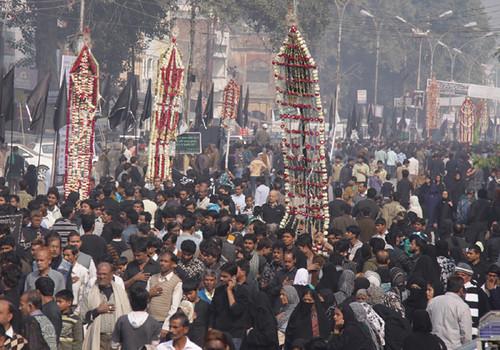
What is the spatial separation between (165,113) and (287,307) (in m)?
15.8

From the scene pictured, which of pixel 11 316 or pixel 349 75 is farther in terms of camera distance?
pixel 349 75

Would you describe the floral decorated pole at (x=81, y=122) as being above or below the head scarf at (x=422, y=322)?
above

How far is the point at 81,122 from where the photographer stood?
2400 cm

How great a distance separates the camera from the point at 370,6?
10662 centimetres

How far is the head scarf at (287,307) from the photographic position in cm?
1164

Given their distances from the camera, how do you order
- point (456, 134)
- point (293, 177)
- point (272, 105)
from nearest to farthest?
1. point (293, 177)
2. point (456, 134)
3. point (272, 105)

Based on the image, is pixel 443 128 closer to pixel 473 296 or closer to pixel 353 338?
pixel 473 296

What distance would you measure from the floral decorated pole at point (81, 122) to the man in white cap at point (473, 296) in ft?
39.5

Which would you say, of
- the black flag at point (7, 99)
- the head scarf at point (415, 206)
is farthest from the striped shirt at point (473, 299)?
the black flag at point (7, 99)

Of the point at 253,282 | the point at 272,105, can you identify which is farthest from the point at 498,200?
the point at 272,105

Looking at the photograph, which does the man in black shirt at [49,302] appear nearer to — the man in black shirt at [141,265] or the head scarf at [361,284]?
the man in black shirt at [141,265]

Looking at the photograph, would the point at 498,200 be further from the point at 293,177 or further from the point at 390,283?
the point at 390,283

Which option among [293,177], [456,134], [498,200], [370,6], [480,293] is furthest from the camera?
[370,6]

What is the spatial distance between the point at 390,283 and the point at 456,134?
78924mm
